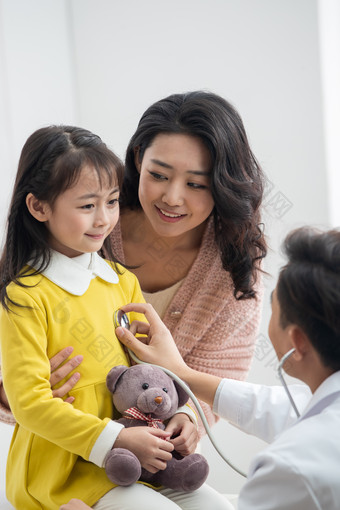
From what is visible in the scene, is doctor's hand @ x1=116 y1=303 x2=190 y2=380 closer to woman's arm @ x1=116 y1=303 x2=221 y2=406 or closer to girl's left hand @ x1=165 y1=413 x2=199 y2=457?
woman's arm @ x1=116 y1=303 x2=221 y2=406

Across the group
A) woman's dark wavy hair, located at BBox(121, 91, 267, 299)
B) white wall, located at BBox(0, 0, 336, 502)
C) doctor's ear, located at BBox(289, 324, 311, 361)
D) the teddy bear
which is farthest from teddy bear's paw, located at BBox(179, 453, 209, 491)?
white wall, located at BBox(0, 0, 336, 502)

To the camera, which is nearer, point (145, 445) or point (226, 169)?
point (145, 445)

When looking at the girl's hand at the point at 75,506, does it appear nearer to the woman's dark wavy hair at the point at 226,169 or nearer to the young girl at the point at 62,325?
the young girl at the point at 62,325

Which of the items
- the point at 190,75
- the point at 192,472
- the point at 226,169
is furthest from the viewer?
the point at 190,75

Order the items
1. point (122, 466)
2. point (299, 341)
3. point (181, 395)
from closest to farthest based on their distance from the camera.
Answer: point (299, 341)
point (122, 466)
point (181, 395)

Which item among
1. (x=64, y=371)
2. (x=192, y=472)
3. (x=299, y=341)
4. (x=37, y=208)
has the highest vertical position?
(x=37, y=208)

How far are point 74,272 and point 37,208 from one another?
15cm

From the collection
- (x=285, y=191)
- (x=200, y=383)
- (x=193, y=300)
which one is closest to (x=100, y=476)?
(x=200, y=383)

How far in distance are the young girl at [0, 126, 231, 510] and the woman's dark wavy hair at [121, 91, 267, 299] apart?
33 cm

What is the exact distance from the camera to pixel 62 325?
134cm

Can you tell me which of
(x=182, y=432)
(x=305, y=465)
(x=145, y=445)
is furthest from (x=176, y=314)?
(x=305, y=465)

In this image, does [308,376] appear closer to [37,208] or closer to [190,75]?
[37,208]

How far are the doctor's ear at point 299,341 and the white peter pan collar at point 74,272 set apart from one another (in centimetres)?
46

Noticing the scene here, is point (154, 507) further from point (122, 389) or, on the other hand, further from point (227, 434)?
point (227, 434)
